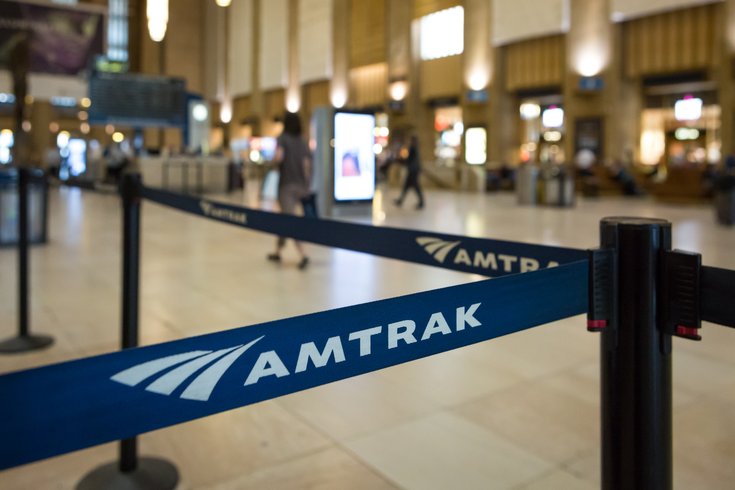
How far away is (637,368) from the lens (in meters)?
1.25

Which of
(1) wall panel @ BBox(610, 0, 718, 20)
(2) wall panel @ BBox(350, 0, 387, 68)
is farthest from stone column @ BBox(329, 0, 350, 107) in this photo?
(1) wall panel @ BBox(610, 0, 718, 20)

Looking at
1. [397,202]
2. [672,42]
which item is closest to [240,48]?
[672,42]

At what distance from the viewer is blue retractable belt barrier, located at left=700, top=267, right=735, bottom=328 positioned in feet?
3.75

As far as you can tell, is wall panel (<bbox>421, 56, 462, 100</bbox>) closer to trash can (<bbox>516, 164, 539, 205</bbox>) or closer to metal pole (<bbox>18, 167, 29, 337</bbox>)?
trash can (<bbox>516, 164, 539, 205</bbox>)

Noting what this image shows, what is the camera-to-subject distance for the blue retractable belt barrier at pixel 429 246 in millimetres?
1520

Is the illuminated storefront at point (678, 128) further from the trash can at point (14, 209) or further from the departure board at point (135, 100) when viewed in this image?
the trash can at point (14, 209)

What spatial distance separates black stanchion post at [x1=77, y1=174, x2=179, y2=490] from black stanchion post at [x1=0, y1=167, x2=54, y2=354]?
5.18 ft

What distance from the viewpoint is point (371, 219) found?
1111 cm

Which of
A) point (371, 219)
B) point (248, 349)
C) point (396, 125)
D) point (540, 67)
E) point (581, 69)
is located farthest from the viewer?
point (396, 125)

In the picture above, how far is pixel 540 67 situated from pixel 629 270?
2253 cm

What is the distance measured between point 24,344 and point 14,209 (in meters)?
4.55

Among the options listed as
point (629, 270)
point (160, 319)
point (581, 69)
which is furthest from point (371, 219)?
point (581, 69)

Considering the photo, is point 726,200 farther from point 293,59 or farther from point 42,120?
point 42,120

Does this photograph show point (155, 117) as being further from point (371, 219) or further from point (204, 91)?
point (204, 91)
